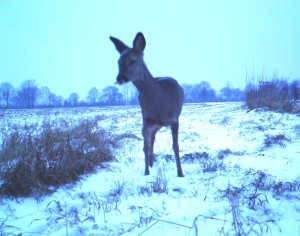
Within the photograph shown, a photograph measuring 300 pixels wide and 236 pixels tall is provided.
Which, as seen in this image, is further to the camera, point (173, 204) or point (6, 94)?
point (6, 94)

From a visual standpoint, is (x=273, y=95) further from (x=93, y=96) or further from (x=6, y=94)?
(x=93, y=96)

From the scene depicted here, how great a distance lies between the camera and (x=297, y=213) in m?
2.75

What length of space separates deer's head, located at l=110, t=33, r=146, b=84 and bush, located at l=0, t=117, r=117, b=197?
1695 millimetres

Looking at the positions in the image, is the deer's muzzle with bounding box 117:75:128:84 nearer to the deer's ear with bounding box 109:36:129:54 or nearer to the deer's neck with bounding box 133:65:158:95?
the deer's neck with bounding box 133:65:158:95

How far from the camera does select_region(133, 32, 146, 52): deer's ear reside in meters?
4.47

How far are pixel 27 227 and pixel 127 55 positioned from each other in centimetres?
305

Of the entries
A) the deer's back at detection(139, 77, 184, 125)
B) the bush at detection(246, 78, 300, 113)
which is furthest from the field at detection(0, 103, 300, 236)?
the bush at detection(246, 78, 300, 113)

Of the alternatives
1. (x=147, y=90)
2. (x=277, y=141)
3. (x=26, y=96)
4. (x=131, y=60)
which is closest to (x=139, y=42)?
(x=131, y=60)

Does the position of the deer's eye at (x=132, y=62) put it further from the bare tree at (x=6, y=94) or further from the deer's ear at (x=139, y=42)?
the bare tree at (x=6, y=94)

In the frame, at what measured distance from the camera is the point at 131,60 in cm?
441

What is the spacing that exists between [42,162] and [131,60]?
2319 mm

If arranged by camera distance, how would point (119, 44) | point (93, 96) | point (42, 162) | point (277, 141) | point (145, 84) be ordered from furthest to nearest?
1. point (93, 96)
2. point (277, 141)
3. point (119, 44)
4. point (145, 84)
5. point (42, 162)

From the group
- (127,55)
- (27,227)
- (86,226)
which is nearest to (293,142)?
(127,55)

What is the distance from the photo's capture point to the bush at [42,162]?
12.1 ft
